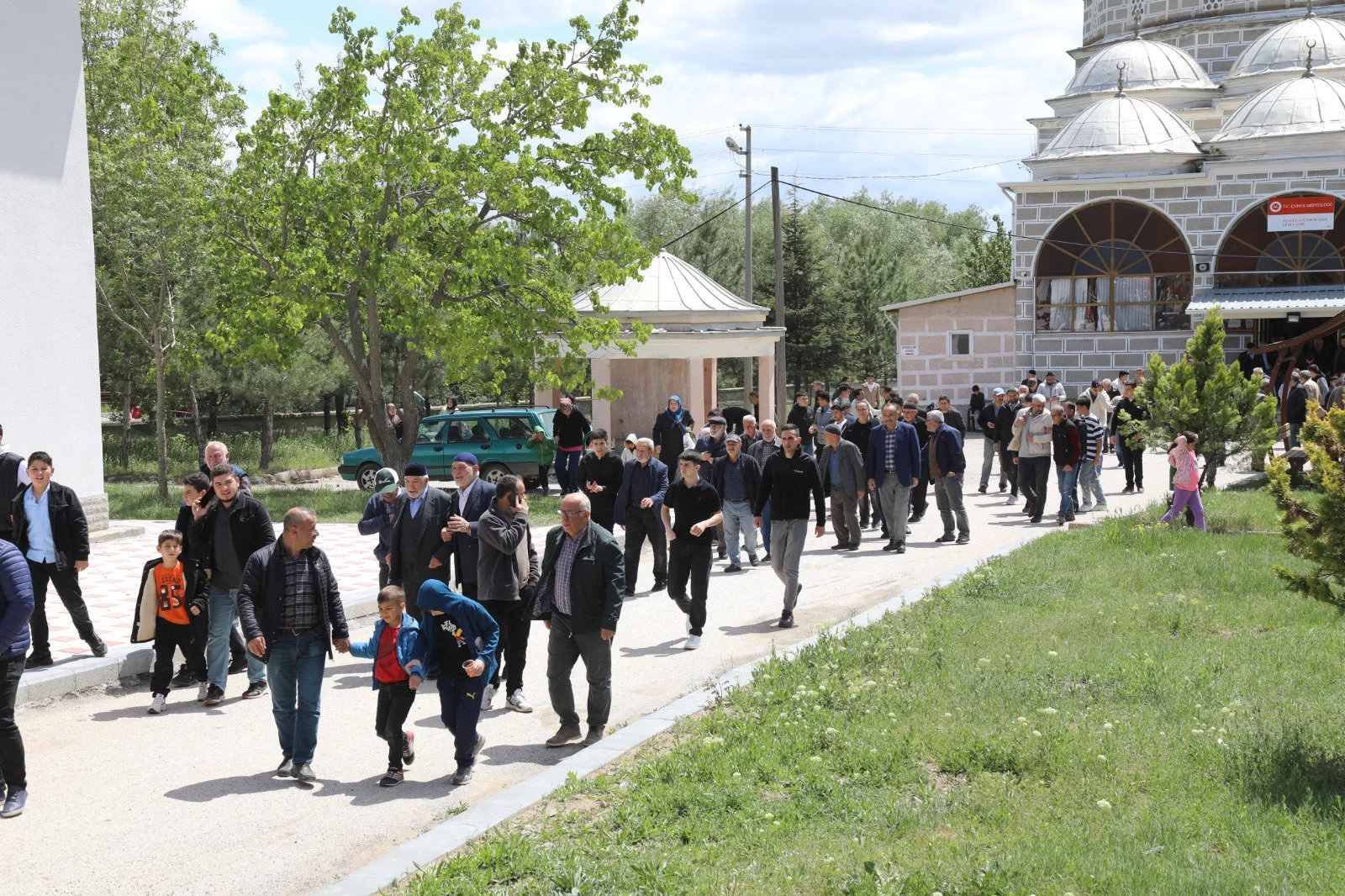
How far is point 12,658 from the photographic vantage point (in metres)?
7.34

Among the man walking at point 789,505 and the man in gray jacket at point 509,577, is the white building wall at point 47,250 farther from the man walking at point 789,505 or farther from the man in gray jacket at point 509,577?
the man walking at point 789,505

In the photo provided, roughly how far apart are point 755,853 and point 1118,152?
35.0 metres

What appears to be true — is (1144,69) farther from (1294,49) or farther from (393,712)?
(393,712)

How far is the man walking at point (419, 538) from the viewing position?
33.1 feet

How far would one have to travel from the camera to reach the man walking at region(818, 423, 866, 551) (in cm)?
1600

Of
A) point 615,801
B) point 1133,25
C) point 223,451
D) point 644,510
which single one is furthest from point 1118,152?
point 615,801

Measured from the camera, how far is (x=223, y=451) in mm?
11094

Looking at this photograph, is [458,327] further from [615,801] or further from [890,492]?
[615,801]

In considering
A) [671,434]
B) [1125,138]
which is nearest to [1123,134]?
[1125,138]

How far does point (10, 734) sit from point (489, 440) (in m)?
18.6

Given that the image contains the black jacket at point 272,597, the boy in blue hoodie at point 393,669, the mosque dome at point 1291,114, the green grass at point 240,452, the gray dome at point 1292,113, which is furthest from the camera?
the gray dome at point 1292,113

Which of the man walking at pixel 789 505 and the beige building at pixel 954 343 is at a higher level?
the beige building at pixel 954 343

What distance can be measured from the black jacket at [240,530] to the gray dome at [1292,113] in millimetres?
33773

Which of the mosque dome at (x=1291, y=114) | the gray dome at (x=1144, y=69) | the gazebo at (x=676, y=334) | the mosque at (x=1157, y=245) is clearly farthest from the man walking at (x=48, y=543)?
the gray dome at (x=1144, y=69)
